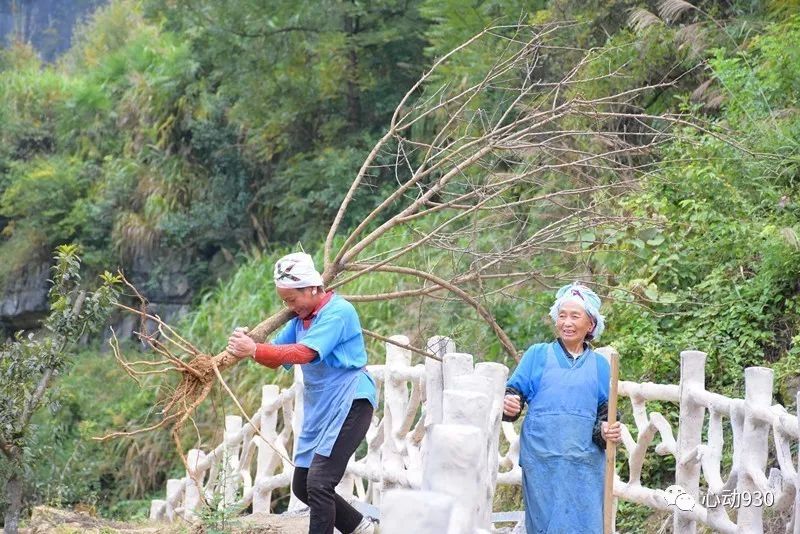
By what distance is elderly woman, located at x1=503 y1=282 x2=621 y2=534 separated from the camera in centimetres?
486

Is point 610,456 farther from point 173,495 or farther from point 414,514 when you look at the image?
point 173,495

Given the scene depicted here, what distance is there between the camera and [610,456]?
4746 millimetres

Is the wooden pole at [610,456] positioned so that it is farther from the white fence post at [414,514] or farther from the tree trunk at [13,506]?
the tree trunk at [13,506]

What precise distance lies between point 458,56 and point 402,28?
330cm

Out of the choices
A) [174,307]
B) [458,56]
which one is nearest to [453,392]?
[458,56]

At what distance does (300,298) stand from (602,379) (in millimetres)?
1486

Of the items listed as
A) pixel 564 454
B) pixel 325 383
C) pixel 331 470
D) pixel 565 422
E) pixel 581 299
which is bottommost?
pixel 331 470

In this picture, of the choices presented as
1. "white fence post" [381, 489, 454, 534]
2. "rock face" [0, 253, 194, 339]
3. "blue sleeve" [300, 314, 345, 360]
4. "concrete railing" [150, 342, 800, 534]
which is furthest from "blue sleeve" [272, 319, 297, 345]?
"rock face" [0, 253, 194, 339]

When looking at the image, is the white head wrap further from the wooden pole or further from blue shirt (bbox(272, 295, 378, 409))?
the wooden pole

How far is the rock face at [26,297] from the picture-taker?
19.6m

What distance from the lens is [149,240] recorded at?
720 inches

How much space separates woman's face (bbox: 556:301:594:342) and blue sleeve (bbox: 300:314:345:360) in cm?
107

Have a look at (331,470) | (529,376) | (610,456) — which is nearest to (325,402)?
(331,470)

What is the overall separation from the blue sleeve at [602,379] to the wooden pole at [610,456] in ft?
0.53
